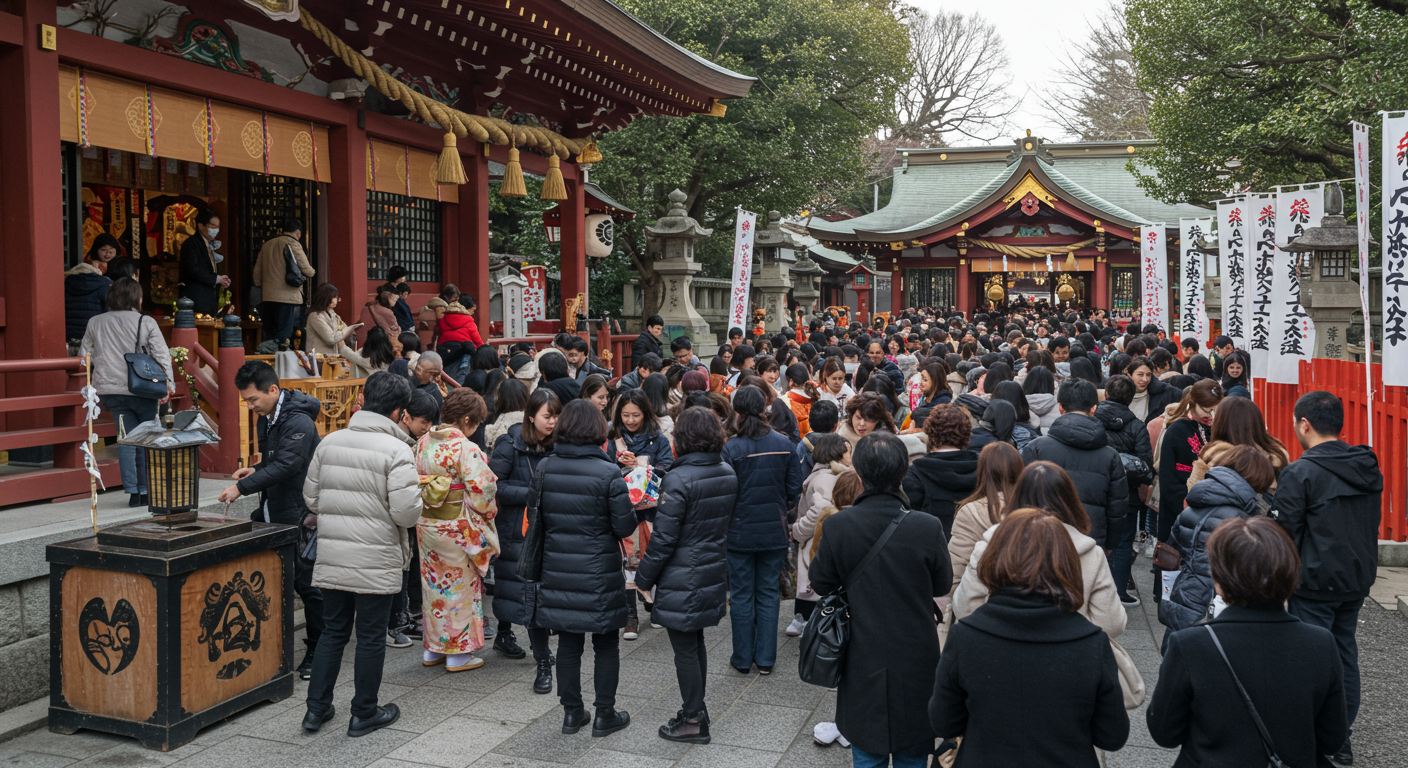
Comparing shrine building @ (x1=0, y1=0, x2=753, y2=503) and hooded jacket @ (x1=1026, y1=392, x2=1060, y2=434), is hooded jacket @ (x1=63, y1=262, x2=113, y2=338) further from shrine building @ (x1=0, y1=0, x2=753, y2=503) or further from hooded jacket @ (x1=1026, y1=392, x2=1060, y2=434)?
hooded jacket @ (x1=1026, y1=392, x2=1060, y2=434)

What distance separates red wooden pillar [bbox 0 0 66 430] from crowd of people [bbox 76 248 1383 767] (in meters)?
0.70

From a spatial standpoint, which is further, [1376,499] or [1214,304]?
[1214,304]

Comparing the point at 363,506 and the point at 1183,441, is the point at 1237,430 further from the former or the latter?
the point at 363,506

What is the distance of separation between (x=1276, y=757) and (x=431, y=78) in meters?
9.39

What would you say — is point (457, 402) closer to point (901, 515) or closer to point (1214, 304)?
point (901, 515)

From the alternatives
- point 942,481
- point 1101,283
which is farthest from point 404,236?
point 1101,283

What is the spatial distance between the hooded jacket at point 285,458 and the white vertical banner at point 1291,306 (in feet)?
27.7

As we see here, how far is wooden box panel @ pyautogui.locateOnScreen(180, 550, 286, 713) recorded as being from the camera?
4359 millimetres

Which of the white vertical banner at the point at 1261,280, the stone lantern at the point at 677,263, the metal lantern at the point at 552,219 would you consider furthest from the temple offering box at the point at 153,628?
the metal lantern at the point at 552,219

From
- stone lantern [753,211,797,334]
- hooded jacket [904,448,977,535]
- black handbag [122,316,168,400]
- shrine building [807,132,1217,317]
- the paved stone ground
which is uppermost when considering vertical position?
shrine building [807,132,1217,317]

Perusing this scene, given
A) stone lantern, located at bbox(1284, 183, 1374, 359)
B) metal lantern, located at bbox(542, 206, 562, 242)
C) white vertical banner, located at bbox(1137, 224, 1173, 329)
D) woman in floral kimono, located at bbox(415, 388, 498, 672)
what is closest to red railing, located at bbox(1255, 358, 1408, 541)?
stone lantern, located at bbox(1284, 183, 1374, 359)

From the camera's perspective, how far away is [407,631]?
599 cm

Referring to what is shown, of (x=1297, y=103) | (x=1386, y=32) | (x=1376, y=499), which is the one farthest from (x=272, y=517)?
(x=1297, y=103)

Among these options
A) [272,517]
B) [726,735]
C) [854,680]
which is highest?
[272,517]
